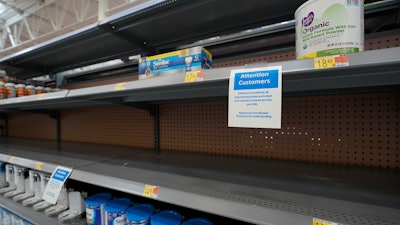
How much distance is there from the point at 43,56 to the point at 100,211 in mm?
1491

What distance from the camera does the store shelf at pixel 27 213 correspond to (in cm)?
105

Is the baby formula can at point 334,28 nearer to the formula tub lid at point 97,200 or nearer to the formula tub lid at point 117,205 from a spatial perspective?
the formula tub lid at point 117,205

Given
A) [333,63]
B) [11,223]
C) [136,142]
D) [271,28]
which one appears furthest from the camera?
[136,142]

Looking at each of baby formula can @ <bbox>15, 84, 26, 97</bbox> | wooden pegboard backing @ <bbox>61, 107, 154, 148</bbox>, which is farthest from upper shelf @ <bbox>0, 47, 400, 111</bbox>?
baby formula can @ <bbox>15, 84, 26, 97</bbox>

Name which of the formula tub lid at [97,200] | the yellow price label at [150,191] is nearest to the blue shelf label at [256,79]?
the yellow price label at [150,191]

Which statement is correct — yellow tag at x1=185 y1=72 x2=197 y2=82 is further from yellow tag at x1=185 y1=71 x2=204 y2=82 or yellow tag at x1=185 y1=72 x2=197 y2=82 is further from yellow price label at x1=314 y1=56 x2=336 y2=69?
yellow price label at x1=314 y1=56 x2=336 y2=69

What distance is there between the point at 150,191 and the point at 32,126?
267cm

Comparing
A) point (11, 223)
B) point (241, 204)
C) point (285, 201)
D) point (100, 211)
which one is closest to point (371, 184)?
point (285, 201)

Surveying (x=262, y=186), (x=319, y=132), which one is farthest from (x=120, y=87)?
(x=319, y=132)

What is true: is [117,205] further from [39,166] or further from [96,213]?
[39,166]

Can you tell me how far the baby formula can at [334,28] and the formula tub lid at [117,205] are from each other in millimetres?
954

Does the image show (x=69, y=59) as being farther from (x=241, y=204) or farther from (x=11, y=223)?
(x=241, y=204)

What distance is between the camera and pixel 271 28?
41.6 inches

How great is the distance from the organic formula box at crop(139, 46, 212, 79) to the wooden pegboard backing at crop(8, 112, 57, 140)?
2.00 meters
